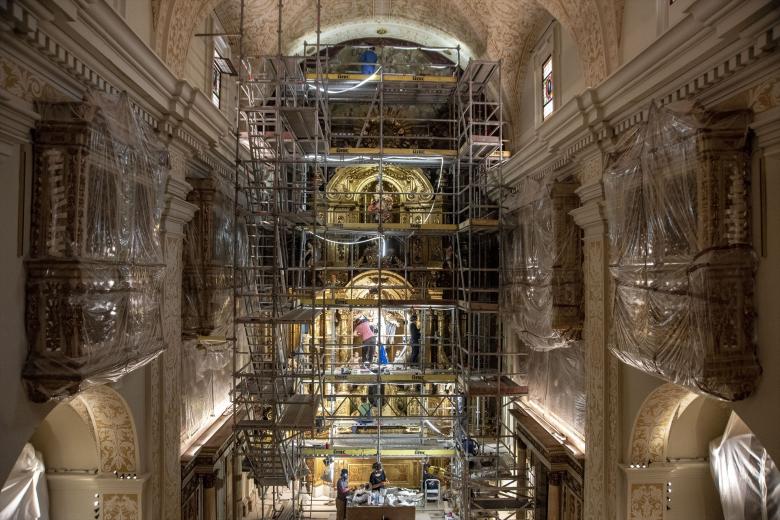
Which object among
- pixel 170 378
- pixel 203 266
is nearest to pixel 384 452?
pixel 170 378

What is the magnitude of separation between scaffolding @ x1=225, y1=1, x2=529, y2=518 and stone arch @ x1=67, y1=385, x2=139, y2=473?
2381 mm

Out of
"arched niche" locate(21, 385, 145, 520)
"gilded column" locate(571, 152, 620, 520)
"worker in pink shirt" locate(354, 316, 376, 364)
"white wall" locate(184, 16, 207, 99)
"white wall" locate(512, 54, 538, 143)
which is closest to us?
"arched niche" locate(21, 385, 145, 520)

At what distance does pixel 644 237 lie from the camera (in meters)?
4.68

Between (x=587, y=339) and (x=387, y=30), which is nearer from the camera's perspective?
(x=587, y=339)

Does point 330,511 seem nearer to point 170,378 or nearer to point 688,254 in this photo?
point 170,378

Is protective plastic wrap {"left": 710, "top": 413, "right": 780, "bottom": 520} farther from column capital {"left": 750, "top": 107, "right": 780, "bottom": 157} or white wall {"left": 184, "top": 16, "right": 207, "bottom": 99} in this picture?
white wall {"left": 184, "top": 16, "right": 207, "bottom": 99}

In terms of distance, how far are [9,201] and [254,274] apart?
17.3 ft

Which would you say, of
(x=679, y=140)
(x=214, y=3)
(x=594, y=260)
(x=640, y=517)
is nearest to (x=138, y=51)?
(x=214, y=3)

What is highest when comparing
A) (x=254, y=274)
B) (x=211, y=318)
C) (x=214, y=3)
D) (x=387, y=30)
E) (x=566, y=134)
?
(x=387, y=30)

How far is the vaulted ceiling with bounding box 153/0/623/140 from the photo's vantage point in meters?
5.88

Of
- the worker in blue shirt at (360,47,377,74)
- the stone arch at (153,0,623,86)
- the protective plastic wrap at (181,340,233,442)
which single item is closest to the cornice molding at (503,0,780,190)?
the stone arch at (153,0,623,86)

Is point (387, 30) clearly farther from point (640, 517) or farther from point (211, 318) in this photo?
point (640, 517)

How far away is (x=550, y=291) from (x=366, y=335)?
4.69m

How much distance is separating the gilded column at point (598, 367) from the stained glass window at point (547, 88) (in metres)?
2.55
